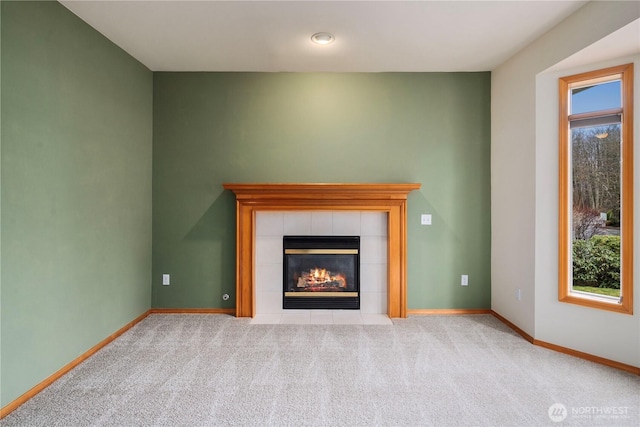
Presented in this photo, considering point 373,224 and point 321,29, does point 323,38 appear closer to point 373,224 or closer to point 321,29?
point 321,29

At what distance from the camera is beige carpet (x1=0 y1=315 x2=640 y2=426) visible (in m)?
1.92

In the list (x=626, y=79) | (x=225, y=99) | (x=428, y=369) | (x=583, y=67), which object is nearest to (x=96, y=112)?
(x=225, y=99)

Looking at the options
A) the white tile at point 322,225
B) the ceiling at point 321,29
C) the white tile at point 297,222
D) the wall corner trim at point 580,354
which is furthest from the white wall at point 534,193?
the white tile at point 297,222

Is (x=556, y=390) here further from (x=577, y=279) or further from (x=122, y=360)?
(x=122, y=360)

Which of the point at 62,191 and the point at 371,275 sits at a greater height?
the point at 62,191

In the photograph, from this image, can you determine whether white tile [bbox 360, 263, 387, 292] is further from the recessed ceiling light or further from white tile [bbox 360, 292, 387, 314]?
the recessed ceiling light

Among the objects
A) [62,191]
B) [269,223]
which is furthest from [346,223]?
[62,191]

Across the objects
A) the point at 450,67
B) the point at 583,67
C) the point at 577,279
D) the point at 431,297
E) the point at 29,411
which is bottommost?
the point at 29,411

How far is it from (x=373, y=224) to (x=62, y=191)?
2757mm

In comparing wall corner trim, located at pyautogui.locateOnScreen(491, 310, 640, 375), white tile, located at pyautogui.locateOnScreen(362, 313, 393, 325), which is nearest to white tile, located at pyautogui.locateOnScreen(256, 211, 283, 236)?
white tile, located at pyautogui.locateOnScreen(362, 313, 393, 325)

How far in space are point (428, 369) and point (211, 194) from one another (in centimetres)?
268

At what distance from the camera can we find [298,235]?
369 centimetres

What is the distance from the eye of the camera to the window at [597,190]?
2.47 metres

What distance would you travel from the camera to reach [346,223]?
3686mm
